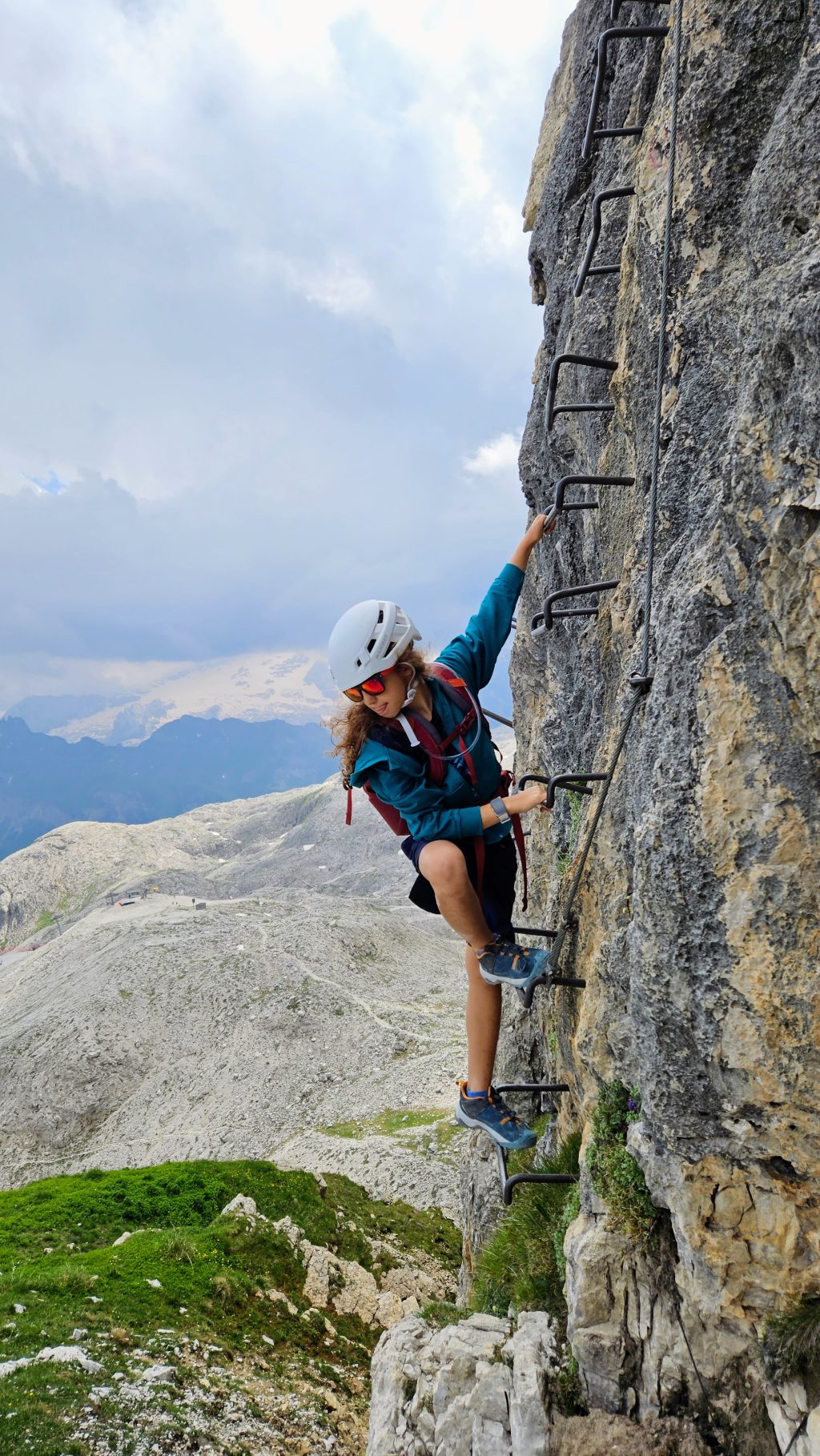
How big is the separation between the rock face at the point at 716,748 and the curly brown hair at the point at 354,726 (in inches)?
87.4

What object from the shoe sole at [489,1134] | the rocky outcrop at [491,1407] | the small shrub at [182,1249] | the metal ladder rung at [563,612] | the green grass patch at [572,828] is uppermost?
the metal ladder rung at [563,612]

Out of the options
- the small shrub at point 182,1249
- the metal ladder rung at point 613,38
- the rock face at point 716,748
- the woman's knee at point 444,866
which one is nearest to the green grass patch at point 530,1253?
the rock face at point 716,748

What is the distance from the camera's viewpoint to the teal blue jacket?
7332mm

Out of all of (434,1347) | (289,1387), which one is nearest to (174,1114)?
(289,1387)

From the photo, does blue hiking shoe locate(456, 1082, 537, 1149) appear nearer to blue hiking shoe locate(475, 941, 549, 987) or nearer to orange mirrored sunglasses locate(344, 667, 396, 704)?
blue hiking shoe locate(475, 941, 549, 987)

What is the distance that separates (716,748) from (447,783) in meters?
3.19

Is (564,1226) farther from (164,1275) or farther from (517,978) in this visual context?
(164,1275)

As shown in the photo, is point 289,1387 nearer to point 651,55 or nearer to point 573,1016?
point 573,1016

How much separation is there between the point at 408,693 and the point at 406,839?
1.65 metres

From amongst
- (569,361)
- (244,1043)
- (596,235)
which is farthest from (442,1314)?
(244,1043)

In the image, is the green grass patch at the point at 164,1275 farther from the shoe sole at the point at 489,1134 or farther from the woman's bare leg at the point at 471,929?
the woman's bare leg at the point at 471,929

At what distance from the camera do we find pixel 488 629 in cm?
886

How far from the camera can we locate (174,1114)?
152 feet

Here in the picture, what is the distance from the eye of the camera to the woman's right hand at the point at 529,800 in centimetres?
692
